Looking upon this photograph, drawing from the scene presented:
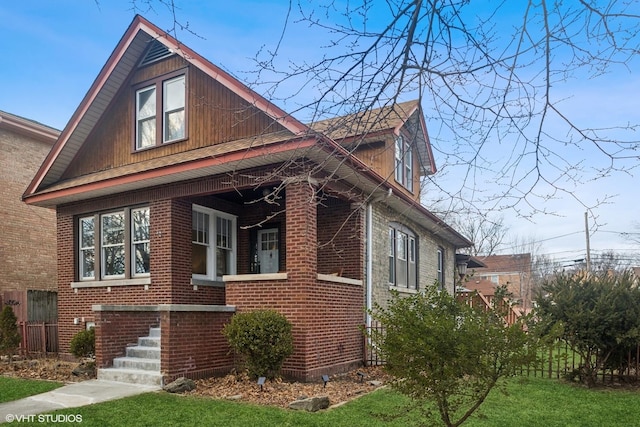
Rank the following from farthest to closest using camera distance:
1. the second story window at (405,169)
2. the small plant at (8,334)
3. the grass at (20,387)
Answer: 1. the second story window at (405,169)
2. the small plant at (8,334)
3. the grass at (20,387)

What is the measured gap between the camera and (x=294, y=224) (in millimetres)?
10219

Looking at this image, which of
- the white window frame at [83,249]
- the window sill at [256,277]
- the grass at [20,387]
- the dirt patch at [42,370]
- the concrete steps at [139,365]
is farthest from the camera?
the white window frame at [83,249]

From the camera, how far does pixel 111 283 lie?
499 inches

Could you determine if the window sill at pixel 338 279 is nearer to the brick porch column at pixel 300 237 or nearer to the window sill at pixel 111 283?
the brick porch column at pixel 300 237

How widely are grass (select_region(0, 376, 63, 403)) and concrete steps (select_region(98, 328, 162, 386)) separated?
2.96ft

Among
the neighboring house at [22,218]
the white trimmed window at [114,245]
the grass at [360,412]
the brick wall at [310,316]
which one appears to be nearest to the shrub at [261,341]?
the brick wall at [310,316]

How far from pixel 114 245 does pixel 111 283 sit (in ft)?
2.99

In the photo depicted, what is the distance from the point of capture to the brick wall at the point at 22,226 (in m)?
17.8

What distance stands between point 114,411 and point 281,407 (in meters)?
2.25

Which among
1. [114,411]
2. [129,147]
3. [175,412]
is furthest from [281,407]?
[129,147]

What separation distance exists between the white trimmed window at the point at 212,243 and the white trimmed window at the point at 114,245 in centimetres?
109

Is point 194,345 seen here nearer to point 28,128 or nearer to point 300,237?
point 300,237

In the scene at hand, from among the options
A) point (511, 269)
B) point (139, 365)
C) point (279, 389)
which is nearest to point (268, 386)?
point (279, 389)

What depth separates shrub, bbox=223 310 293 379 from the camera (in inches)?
356
